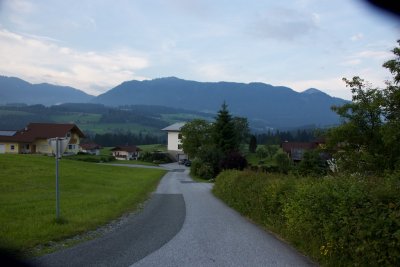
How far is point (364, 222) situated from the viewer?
263 inches

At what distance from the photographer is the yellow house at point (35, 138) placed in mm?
85688

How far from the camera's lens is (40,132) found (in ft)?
290

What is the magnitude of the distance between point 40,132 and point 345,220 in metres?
→ 88.0

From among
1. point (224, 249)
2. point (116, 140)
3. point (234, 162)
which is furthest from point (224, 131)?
point (116, 140)

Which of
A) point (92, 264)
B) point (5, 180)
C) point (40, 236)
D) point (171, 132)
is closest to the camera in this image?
point (92, 264)

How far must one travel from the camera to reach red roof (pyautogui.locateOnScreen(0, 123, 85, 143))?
8619 centimetres

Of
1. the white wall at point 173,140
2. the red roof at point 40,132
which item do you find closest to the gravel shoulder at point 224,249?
the red roof at point 40,132

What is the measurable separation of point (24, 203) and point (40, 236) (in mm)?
7715

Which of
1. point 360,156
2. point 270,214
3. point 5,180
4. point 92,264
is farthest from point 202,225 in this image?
point 5,180

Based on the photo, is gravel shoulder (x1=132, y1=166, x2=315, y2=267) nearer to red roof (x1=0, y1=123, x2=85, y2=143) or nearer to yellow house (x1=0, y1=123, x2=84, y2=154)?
yellow house (x1=0, y1=123, x2=84, y2=154)

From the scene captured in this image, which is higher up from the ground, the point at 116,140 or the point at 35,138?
the point at 116,140

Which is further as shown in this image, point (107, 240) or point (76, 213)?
point (76, 213)

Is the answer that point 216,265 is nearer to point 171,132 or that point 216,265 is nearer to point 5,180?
point 5,180

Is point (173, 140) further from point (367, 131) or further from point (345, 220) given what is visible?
point (345, 220)
